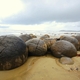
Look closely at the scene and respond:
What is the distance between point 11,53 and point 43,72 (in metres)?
1.19

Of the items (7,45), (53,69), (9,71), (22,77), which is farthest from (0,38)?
(53,69)

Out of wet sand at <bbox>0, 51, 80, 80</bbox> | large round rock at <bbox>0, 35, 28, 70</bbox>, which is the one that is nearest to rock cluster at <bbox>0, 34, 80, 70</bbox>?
large round rock at <bbox>0, 35, 28, 70</bbox>

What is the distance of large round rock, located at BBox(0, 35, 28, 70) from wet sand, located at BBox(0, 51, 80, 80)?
0.61 feet

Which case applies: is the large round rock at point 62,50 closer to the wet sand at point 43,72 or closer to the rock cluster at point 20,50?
the rock cluster at point 20,50

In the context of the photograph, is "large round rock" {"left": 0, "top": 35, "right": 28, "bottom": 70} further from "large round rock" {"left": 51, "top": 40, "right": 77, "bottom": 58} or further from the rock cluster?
"large round rock" {"left": 51, "top": 40, "right": 77, "bottom": 58}

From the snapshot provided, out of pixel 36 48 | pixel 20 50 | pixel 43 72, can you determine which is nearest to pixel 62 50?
pixel 36 48

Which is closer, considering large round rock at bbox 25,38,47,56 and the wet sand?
the wet sand

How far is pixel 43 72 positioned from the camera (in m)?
3.77

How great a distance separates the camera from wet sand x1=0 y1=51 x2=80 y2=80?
350 cm

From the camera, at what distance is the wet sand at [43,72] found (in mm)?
3504

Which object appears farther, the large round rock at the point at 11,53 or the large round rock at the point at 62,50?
the large round rock at the point at 62,50

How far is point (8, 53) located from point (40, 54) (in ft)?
5.45

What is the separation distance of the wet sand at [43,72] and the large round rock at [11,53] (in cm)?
19

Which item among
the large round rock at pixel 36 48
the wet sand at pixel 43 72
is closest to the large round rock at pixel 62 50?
the large round rock at pixel 36 48
